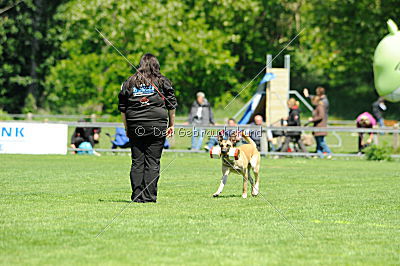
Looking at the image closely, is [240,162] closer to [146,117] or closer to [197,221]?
[146,117]

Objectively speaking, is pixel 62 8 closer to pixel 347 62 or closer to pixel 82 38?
pixel 82 38

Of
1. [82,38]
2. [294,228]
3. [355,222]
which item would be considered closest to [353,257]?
[294,228]

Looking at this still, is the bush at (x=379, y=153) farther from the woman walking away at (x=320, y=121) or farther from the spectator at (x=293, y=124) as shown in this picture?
the spectator at (x=293, y=124)

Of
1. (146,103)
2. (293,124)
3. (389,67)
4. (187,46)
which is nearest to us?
(146,103)

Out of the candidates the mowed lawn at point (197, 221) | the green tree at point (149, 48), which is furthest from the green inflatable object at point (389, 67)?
the green tree at point (149, 48)

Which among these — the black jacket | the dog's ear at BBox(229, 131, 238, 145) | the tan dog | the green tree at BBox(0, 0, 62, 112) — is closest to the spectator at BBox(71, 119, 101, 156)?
the tan dog

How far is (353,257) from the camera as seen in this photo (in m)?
7.05

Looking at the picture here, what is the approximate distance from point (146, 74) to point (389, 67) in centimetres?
1391

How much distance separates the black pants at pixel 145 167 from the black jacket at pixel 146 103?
230mm

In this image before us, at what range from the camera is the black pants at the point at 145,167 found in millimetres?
10797

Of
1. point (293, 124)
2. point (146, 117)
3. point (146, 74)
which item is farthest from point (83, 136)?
point (146, 74)

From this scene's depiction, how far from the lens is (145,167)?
10.9 meters

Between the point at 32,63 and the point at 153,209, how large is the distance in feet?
169

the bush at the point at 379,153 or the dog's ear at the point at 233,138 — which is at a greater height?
the dog's ear at the point at 233,138
